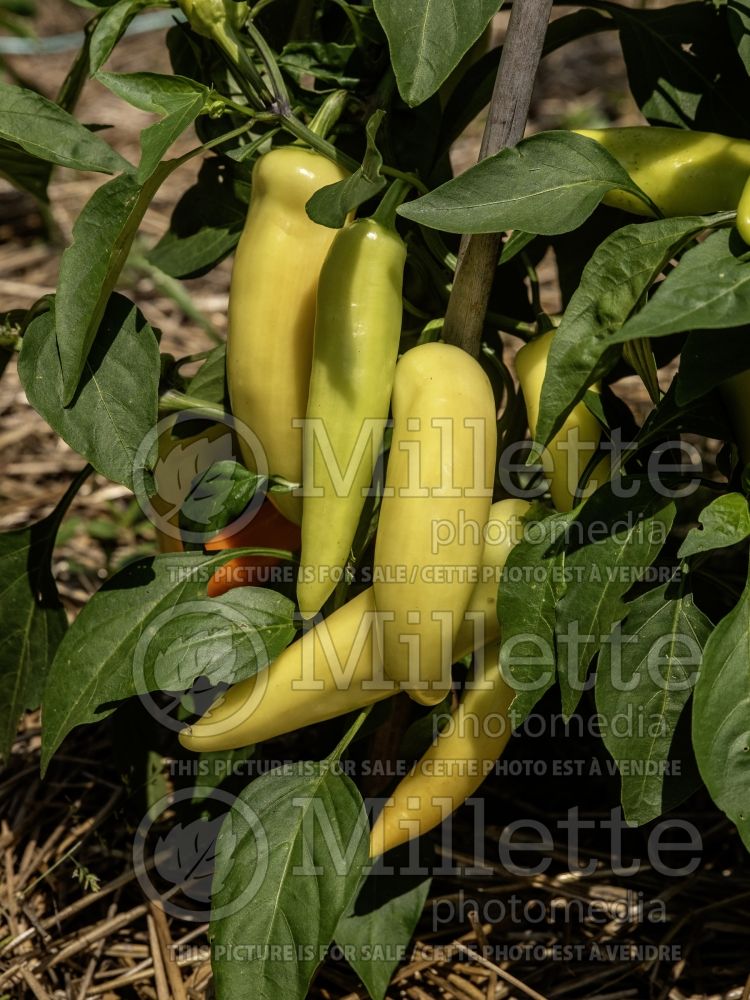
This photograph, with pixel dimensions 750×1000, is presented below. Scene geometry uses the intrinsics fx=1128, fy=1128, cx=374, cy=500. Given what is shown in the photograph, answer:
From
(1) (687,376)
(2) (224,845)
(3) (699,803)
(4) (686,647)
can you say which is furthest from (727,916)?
(1) (687,376)

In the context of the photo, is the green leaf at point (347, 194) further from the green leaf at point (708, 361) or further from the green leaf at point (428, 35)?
the green leaf at point (708, 361)

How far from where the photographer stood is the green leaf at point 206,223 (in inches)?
43.6

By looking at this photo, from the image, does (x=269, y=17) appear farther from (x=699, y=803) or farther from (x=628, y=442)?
(x=699, y=803)

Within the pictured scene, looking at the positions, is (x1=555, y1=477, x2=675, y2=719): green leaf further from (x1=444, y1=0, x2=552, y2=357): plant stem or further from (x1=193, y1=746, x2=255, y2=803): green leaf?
(x1=193, y1=746, x2=255, y2=803): green leaf

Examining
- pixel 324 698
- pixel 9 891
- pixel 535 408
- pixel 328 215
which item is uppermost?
pixel 328 215

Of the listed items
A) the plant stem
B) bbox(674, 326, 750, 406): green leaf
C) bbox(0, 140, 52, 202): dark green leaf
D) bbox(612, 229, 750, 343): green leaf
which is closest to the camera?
bbox(612, 229, 750, 343): green leaf

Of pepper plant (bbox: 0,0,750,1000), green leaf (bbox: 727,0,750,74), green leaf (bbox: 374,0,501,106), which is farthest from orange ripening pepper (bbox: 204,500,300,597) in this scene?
green leaf (bbox: 727,0,750,74)

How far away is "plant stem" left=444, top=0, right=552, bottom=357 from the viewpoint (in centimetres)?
87

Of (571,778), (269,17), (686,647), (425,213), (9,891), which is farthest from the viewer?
(571,778)

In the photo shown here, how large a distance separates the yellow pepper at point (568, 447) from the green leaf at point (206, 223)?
36 cm

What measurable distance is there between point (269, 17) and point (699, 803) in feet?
3.12

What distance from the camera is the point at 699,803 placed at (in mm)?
1272

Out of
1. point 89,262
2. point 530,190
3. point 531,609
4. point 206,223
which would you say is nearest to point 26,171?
point 206,223

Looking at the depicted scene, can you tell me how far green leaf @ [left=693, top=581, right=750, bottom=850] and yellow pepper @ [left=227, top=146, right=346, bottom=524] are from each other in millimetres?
373
